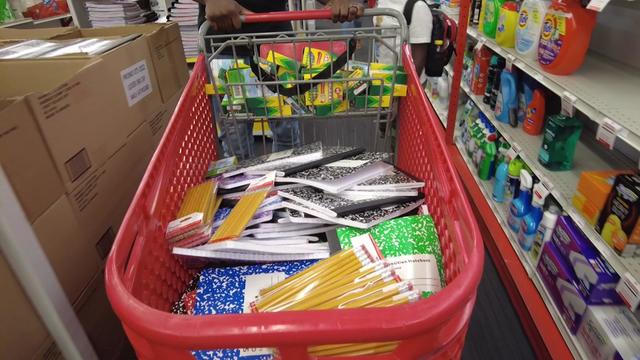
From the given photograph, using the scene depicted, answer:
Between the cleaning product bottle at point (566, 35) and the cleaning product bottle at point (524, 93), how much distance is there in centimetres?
35

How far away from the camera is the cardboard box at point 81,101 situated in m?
0.99

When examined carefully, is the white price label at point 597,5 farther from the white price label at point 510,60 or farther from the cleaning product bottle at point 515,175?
the cleaning product bottle at point 515,175

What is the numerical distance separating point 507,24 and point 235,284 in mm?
1903

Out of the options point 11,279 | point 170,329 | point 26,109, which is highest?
point 26,109

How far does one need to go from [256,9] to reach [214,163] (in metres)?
0.82

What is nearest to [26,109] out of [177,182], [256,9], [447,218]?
[177,182]

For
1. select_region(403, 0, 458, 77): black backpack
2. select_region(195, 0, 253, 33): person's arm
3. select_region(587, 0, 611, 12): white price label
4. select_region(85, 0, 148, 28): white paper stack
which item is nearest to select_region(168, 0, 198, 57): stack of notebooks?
select_region(85, 0, 148, 28): white paper stack

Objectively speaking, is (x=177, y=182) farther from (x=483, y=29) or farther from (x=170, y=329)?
(x=483, y=29)

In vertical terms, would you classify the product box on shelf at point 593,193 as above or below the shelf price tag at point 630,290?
above

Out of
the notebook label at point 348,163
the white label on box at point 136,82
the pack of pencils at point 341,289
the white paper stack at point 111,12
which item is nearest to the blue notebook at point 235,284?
the pack of pencils at point 341,289

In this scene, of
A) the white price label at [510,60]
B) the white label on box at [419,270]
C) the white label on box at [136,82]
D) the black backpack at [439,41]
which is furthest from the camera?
the black backpack at [439,41]

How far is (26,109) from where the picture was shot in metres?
0.91

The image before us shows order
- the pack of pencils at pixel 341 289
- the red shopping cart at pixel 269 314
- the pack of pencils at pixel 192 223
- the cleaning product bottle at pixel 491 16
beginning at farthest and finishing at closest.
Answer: the cleaning product bottle at pixel 491 16, the pack of pencils at pixel 192 223, the pack of pencils at pixel 341 289, the red shopping cart at pixel 269 314

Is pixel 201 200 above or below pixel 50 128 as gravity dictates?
below
